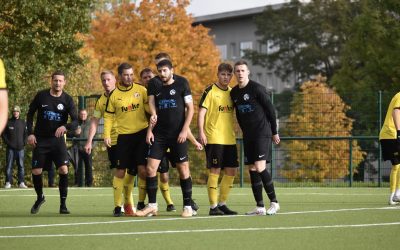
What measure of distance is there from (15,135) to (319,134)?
8.01 metres

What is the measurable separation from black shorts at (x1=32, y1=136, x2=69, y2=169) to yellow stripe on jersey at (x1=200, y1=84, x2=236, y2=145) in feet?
7.78

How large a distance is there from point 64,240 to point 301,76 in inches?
2590

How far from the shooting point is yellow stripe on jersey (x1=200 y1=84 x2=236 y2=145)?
15.9m

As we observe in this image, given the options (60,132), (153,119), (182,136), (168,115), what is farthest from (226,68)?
(60,132)

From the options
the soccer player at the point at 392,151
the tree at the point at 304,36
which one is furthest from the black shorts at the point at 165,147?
the tree at the point at 304,36

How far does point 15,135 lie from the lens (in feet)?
96.6

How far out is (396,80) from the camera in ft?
156

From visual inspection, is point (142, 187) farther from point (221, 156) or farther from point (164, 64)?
point (164, 64)

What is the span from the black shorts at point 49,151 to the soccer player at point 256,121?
117 inches

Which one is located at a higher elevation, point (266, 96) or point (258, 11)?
point (258, 11)

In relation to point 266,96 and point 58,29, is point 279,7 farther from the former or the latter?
point 266,96

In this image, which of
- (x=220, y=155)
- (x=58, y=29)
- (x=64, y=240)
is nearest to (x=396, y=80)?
(x=58, y=29)

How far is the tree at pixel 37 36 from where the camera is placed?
35969mm

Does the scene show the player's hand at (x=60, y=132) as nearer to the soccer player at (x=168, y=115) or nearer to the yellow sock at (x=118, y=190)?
the yellow sock at (x=118, y=190)
